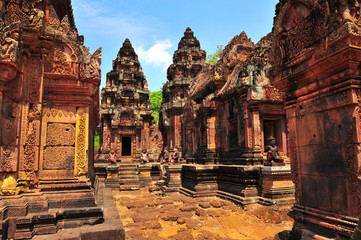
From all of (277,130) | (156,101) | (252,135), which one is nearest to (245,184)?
(252,135)

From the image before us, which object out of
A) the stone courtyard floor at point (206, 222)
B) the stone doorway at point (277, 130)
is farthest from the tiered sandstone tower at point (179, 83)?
the stone courtyard floor at point (206, 222)

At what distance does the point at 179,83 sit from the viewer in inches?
1003

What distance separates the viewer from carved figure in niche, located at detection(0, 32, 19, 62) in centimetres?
350

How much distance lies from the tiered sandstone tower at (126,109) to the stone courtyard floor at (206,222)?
17180mm

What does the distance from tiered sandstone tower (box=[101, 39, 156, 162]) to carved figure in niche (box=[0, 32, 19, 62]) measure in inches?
829

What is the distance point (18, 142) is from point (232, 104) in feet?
30.0

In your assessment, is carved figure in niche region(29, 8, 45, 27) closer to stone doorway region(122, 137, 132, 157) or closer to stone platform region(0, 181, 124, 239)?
stone platform region(0, 181, 124, 239)

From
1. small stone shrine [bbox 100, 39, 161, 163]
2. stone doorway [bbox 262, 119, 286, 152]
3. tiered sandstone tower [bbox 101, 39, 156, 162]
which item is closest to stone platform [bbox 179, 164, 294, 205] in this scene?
stone doorway [bbox 262, 119, 286, 152]

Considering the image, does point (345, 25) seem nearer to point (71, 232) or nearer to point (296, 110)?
point (296, 110)

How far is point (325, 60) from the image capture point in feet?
11.0

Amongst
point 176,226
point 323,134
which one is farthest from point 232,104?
point 323,134

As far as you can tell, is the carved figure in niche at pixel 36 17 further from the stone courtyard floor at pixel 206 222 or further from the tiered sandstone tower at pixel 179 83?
the tiered sandstone tower at pixel 179 83

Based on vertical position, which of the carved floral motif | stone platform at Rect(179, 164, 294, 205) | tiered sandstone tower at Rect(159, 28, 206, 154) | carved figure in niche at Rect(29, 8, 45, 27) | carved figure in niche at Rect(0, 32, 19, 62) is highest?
tiered sandstone tower at Rect(159, 28, 206, 154)

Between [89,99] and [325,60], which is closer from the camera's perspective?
[325,60]
